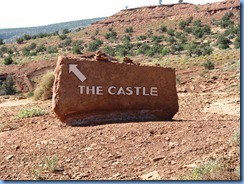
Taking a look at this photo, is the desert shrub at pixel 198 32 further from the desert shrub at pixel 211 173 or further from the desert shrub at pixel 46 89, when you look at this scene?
the desert shrub at pixel 211 173

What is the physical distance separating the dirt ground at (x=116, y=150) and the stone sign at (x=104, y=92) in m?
0.50

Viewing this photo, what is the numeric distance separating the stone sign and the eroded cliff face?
203 ft

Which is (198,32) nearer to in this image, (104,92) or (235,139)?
(104,92)

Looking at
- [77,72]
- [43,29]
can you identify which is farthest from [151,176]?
[43,29]

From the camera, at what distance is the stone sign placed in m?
9.22

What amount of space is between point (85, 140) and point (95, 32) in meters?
68.7

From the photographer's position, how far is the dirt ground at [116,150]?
21.0 ft

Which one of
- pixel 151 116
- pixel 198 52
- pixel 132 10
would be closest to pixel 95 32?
pixel 132 10

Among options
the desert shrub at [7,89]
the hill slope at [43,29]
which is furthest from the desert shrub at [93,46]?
the hill slope at [43,29]

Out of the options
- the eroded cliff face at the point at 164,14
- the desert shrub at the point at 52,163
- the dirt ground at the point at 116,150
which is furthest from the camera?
the eroded cliff face at the point at 164,14

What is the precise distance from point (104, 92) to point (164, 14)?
7445 centimetres

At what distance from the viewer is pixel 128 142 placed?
7.48m

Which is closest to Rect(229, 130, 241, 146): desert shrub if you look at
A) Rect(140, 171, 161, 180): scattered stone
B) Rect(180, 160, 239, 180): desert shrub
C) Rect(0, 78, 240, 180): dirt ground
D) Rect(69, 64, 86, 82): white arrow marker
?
Rect(0, 78, 240, 180): dirt ground

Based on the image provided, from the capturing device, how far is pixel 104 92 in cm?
929
